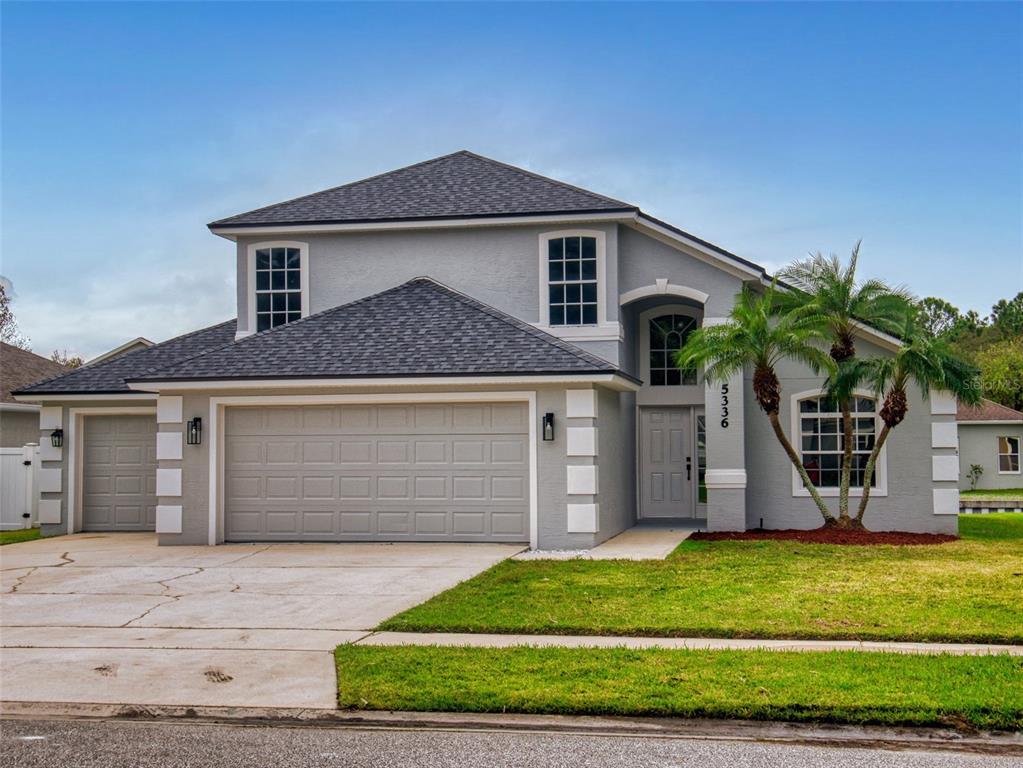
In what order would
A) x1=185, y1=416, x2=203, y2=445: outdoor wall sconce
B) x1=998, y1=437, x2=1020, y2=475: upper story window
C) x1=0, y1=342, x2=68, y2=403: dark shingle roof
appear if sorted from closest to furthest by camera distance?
x1=185, y1=416, x2=203, y2=445: outdoor wall sconce
x1=0, y1=342, x2=68, y2=403: dark shingle roof
x1=998, y1=437, x2=1020, y2=475: upper story window

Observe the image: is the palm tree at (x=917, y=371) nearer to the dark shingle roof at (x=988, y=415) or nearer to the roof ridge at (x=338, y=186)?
the roof ridge at (x=338, y=186)

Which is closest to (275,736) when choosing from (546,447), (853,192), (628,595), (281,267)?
(628,595)

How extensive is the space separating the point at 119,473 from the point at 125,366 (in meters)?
2.10

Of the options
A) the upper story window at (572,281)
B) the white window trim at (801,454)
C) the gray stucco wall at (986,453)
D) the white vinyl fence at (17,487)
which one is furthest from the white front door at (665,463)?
the gray stucco wall at (986,453)

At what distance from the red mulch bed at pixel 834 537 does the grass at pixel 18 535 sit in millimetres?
12253

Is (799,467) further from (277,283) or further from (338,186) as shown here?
(338,186)

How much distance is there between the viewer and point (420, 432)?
16828 mm

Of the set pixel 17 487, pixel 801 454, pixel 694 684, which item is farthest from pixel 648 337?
pixel 694 684

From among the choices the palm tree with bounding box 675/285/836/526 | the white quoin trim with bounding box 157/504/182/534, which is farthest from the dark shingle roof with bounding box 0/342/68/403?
the palm tree with bounding box 675/285/836/526

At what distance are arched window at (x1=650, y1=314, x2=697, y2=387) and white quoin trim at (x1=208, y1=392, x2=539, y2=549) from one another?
5352 mm

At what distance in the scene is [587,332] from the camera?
751 inches

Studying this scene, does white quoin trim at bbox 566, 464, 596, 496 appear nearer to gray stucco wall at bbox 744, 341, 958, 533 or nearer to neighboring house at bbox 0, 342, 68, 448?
gray stucco wall at bbox 744, 341, 958, 533

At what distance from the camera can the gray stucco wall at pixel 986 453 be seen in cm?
3906

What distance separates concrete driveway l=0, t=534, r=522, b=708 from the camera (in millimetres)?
7934
